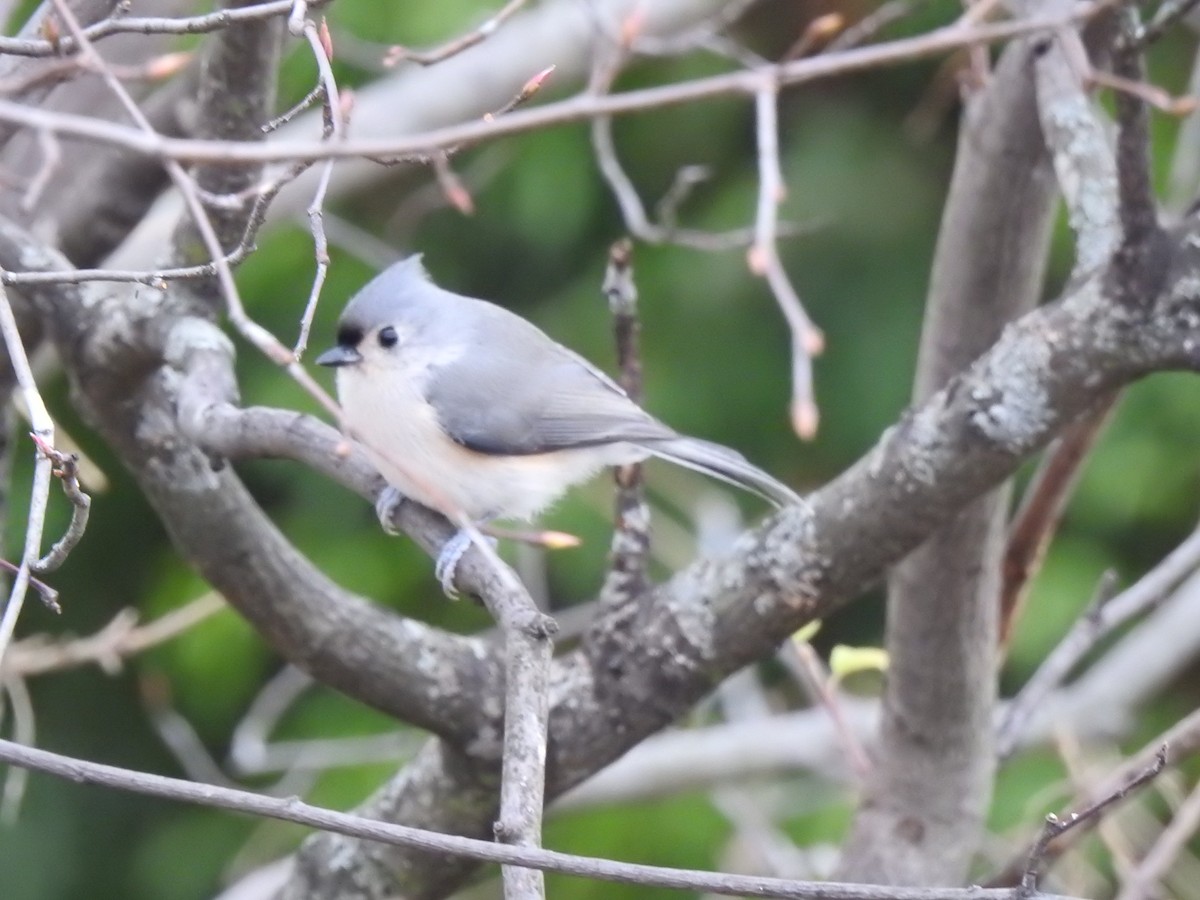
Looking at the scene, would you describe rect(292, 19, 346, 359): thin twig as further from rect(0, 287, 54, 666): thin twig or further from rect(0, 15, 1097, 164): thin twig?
rect(0, 15, 1097, 164): thin twig

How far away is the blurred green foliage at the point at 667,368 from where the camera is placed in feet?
12.7

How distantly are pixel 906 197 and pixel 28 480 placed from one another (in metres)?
2.56

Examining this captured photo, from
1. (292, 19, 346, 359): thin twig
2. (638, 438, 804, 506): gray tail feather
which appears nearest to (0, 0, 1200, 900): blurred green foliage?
(638, 438, 804, 506): gray tail feather

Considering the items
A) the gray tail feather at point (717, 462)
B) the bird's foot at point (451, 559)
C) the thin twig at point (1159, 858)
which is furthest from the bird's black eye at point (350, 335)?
the thin twig at point (1159, 858)

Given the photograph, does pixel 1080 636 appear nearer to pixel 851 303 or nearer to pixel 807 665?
pixel 807 665

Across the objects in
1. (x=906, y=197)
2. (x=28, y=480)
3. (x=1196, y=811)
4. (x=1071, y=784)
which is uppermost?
(x=28, y=480)

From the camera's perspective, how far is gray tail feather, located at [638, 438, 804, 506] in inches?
92.0

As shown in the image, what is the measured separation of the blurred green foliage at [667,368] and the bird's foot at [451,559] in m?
1.89

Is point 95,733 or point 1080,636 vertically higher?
point 95,733

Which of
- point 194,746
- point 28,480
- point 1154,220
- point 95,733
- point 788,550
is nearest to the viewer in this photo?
point 1154,220

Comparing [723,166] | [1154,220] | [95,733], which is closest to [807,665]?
[1154,220]

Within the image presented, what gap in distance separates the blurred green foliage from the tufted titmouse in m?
1.29

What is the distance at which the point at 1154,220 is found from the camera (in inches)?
58.8

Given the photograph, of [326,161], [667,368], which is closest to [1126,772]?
[326,161]
